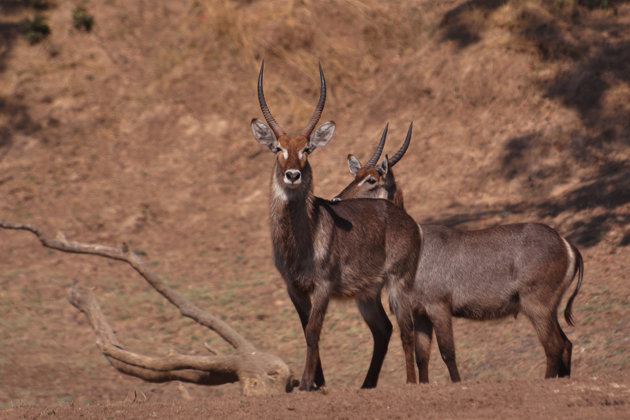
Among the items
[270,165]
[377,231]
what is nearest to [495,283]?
[377,231]

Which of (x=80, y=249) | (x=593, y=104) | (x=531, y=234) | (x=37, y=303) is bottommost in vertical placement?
(x=37, y=303)

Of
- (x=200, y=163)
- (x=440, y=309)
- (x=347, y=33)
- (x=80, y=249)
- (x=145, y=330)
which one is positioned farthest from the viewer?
(x=347, y=33)

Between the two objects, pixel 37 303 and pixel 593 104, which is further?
pixel 593 104

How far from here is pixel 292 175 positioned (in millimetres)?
6285

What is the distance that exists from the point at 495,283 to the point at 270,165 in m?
10.2

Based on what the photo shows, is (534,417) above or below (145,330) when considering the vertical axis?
above

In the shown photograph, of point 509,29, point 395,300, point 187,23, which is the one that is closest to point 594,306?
point 395,300

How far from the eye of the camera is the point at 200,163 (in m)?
17.2

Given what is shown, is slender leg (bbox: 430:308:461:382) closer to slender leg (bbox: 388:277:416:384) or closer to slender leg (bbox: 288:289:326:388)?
slender leg (bbox: 388:277:416:384)

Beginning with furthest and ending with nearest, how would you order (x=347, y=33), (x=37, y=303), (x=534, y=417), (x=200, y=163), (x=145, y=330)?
(x=347, y=33) → (x=200, y=163) → (x=37, y=303) → (x=145, y=330) → (x=534, y=417)

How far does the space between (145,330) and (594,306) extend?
20.7ft

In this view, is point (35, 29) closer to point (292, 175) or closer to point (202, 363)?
point (202, 363)

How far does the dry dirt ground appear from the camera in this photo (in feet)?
28.6

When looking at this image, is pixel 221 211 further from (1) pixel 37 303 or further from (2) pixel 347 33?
(2) pixel 347 33
